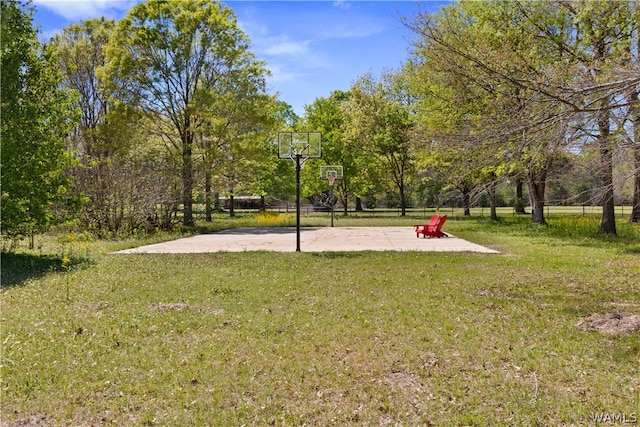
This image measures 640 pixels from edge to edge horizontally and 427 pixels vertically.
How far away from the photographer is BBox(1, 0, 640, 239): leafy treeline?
21.3ft

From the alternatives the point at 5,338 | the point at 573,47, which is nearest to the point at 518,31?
the point at 573,47

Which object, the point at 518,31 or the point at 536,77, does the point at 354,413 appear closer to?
the point at 536,77

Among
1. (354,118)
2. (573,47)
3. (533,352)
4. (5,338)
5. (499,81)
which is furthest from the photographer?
(354,118)

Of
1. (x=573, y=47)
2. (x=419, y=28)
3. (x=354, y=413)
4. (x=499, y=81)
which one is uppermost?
(x=573, y=47)

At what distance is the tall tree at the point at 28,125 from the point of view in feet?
31.2

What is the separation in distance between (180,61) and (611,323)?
21.3 meters

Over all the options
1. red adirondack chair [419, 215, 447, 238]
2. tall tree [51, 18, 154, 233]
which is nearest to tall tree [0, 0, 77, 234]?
tall tree [51, 18, 154, 233]

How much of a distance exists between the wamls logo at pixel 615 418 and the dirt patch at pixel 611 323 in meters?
2.17

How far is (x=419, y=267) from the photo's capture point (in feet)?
32.4

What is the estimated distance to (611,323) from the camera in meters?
5.48

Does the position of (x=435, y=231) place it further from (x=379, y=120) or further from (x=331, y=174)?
(x=379, y=120)

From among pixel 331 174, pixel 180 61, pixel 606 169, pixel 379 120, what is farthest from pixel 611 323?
pixel 379 120

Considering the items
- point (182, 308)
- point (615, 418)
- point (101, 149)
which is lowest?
point (615, 418)

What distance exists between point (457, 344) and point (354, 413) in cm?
185
